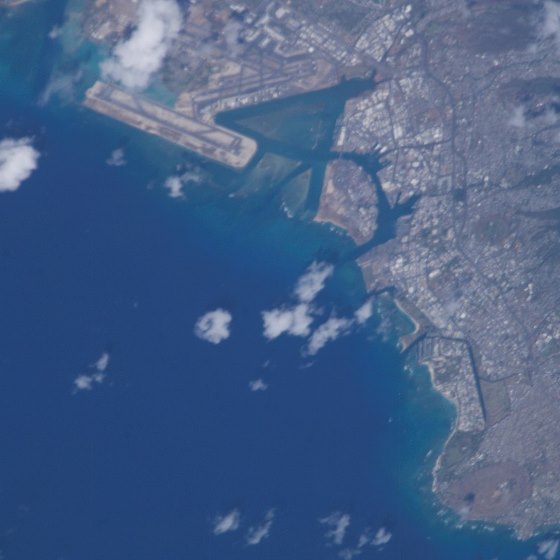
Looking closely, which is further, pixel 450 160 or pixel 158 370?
pixel 450 160

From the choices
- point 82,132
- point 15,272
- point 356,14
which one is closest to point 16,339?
point 15,272

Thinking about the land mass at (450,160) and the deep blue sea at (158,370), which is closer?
the deep blue sea at (158,370)

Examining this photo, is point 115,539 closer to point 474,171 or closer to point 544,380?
point 544,380

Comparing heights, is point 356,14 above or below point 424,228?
above

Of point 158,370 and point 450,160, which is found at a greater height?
point 450,160
